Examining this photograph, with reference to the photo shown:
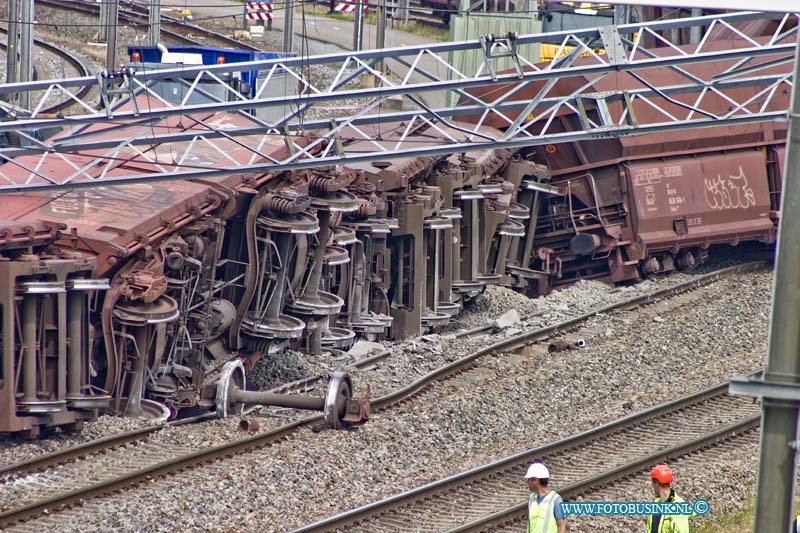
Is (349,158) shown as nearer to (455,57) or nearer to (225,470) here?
(225,470)

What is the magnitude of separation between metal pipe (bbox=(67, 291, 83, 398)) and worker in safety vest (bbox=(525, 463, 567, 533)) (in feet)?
19.7

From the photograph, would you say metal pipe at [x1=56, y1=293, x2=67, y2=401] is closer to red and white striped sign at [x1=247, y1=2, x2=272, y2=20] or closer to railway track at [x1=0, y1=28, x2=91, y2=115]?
railway track at [x1=0, y1=28, x2=91, y2=115]

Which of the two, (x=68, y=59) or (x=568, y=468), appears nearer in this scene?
(x=568, y=468)

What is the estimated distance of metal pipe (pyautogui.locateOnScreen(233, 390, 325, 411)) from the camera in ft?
41.0

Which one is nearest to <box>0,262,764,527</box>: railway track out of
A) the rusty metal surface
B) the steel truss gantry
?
the steel truss gantry

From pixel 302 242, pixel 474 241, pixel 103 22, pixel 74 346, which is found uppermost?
pixel 103 22

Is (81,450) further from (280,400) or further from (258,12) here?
(258,12)

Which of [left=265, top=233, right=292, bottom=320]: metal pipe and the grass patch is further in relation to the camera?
[left=265, top=233, right=292, bottom=320]: metal pipe

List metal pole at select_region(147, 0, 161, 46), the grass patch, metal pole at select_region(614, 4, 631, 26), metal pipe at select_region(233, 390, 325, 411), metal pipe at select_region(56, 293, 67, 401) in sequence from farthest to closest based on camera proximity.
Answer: metal pole at select_region(614, 4, 631, 26) → metal pole at select_region(147, 0, 161, 46) → metal pipe at select_region(233, 390, 325, 411) → metal pipe at select_region(56, 293, 67, 401) → the grass patch

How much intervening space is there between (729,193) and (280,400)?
11579mm

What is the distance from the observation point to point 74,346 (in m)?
11.6

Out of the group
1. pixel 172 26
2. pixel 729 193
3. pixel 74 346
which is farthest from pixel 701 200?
pixel 172 26

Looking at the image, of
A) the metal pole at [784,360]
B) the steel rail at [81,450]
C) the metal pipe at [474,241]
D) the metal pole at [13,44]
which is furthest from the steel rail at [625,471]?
the metal pole at [13,44]

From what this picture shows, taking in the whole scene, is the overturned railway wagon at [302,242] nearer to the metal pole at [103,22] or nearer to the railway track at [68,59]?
the railway track at [68,59]
